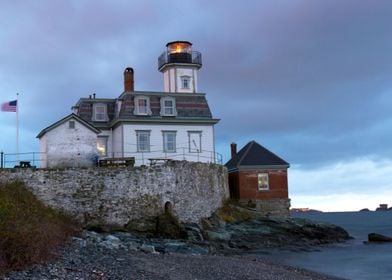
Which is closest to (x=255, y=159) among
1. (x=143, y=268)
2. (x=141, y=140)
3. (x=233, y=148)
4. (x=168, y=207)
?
(x=233, y=148)

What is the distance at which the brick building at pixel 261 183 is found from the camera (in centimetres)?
3875

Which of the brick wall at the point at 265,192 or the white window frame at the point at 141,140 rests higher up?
the white window frame at the point at 141,140

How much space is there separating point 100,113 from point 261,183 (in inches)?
484

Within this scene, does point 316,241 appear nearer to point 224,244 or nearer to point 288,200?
point 288,200

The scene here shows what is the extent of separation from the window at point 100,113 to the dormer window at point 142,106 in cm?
230

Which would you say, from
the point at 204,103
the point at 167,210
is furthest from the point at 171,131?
the point at 167,210

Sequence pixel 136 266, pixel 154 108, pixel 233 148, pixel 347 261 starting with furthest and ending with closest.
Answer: pixel 233 148
pixel 154 108
pixel 347 261
pixel 136 266

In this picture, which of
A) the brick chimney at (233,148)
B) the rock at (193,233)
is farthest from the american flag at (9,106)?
the brick chimney at (233,148)

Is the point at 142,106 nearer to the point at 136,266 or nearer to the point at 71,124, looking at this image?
the point at 71,124

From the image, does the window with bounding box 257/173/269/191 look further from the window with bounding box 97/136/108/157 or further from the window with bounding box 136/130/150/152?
the window with bounding box 97/136/108/157

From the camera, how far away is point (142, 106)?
116 feet

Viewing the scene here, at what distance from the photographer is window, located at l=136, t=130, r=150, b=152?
113 feet

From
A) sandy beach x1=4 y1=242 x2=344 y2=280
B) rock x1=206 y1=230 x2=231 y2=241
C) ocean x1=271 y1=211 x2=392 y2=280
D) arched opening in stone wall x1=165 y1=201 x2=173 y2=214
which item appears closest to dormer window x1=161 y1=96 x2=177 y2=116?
arched opening in stone wall x1=165 y1=201 x2=173 y2=214

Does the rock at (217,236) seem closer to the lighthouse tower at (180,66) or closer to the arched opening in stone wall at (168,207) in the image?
the arched opening in stone wall at (168,207)
